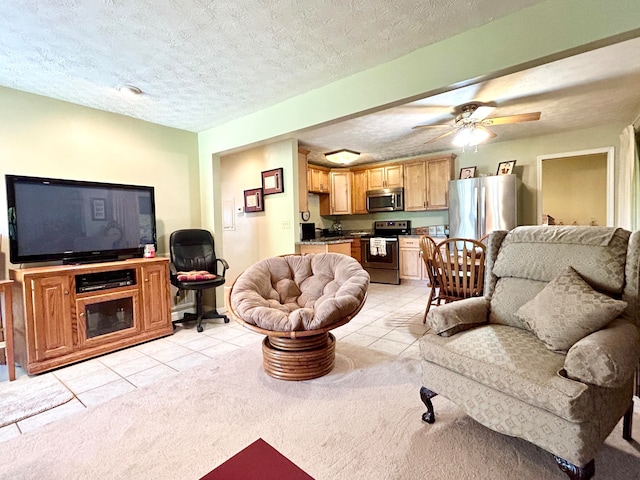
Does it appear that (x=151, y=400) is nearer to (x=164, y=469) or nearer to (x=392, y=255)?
(x=164, y=469)

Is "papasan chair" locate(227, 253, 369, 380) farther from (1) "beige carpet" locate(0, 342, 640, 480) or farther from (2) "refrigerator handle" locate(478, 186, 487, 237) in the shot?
(2) "refrigerator handle" locate(478, 186, 487, 237)

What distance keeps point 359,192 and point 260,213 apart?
2.47 meters

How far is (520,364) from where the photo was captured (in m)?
1.35

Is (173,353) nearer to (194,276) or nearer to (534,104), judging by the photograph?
(194,276)

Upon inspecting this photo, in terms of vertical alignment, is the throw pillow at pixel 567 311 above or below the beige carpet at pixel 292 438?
above

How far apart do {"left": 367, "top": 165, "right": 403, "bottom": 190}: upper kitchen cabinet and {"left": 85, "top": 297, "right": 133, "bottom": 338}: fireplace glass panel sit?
460 cm

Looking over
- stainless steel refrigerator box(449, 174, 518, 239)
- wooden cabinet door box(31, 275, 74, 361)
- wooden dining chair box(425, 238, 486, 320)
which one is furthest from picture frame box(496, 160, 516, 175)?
wooden cabinet door box(31, 275, 74, 361)

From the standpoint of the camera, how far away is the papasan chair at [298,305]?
6.78ft

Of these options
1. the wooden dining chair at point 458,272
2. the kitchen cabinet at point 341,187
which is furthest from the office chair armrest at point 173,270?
the kitchen cabinet at point 341,187

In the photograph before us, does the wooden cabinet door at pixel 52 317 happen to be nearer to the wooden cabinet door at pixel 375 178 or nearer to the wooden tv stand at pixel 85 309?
the wooden tv stand at pixel 85 309

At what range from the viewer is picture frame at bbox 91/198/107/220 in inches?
115

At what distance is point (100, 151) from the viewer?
10.4 ft

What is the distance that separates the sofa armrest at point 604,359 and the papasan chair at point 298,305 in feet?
4.03

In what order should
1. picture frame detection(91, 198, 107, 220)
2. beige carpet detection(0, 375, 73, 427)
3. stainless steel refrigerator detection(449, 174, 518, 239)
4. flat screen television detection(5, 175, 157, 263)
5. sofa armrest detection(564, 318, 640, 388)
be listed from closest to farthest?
1. sofa armrest detection(564, 318, 640, 388)
2. beige carpet detection(0, 375, 73, 427)
3. flat screen television detection(5, 175, 157, 263)
4. picture frame detection(91, 198, 107, 220)
5. stainless steel refrigerator detection(449, 174, 518, 239)
